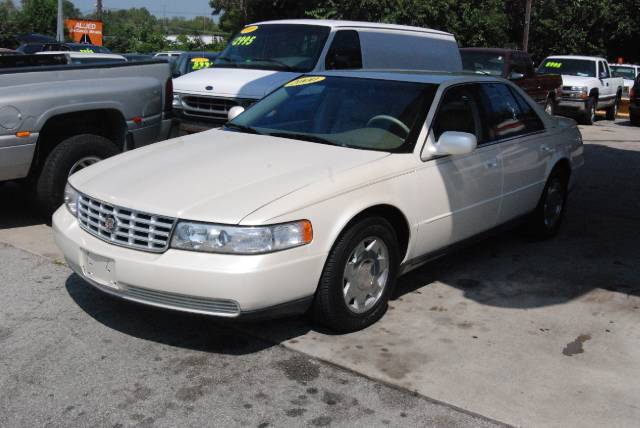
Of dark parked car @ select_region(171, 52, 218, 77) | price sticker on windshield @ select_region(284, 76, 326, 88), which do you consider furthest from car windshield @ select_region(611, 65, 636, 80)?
price sticker on windshield @ select_region(284, 76, 326, 88)

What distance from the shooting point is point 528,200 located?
20.4 feet

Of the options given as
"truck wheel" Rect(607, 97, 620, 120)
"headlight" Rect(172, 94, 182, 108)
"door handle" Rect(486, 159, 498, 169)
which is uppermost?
"door handle" Rect(486, 159, 498, 169)

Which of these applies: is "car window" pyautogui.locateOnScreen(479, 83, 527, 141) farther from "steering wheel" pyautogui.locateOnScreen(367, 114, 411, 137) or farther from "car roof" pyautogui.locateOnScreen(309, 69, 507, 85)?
"steering wheel" pyautogui.locateOnScreen(367, 114, 411, 137)

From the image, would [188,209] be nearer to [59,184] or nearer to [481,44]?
[59,184]

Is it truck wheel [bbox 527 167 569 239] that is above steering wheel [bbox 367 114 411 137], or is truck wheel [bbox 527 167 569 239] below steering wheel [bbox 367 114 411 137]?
below

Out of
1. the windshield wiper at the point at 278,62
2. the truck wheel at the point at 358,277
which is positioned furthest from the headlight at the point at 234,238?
the windshield wiper at the point at 278,62

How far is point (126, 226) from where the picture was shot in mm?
4152

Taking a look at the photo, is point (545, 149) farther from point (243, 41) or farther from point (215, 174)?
point (243, 41)

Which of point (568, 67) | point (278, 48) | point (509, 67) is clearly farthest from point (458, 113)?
point (568, 67)

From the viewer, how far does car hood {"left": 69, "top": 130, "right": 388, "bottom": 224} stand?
4051 millimetres

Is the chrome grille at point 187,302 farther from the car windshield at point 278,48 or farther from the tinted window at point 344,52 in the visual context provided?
the tinted window at point 344,52

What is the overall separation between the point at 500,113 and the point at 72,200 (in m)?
3.19

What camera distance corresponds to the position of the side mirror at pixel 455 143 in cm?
480

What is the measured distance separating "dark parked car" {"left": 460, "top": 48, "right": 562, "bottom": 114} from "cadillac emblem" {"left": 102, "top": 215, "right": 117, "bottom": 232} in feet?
37.1
